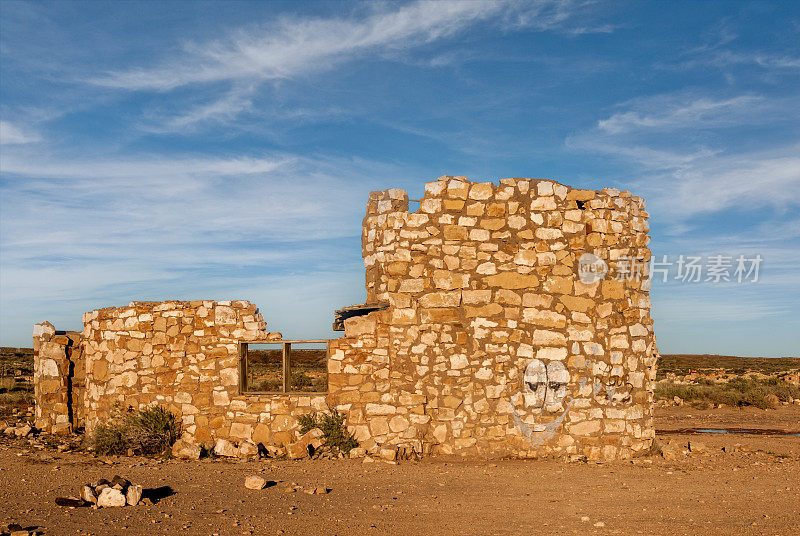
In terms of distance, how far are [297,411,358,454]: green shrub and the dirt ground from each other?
18.2 inches

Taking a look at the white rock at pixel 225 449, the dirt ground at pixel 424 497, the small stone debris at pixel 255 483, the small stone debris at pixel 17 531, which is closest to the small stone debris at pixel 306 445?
the dirt ground at pixel 424 497

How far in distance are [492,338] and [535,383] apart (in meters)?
0.96

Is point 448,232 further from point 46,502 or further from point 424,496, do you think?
point 46,502

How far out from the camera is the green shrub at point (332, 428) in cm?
1034

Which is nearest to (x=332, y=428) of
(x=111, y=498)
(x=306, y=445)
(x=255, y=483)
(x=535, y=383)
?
(x=306, y=445)

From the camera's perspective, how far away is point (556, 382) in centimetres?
1037

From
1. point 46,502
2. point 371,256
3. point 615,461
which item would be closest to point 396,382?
point 371,256

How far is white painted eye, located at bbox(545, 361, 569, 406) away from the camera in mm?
10344

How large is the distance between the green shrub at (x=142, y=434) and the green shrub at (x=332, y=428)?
2193 mm

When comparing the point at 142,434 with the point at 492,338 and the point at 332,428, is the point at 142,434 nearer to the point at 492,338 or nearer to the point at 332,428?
the point at 332,428

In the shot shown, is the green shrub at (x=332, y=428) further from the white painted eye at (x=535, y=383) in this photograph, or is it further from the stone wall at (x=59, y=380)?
the stone wall at (x=59, y=380)

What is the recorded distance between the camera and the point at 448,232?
10484 millimetres

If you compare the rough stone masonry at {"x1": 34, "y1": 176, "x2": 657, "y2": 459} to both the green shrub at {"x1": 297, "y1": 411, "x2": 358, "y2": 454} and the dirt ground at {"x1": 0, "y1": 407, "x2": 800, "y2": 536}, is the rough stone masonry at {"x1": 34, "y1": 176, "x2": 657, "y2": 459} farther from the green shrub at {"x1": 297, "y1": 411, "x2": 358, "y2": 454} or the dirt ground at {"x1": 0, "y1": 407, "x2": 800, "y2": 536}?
the dirt ground at {"x1": 0, "y1": 407, "x2": 800, "y2": 536}

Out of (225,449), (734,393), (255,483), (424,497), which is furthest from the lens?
(734,393)
